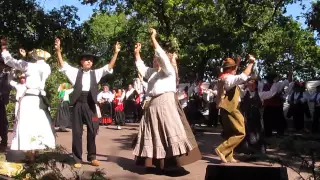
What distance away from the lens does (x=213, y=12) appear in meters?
29.0

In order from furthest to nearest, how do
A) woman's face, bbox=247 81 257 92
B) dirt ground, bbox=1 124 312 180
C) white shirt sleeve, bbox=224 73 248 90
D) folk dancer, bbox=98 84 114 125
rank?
folk dancer, bbox=98 84 114 125 < woman's face, bbox=247 81 257 92 < white shirt sleeve, bbox=224 73 248 90 < dirt ground, bbox=1 124 312 180

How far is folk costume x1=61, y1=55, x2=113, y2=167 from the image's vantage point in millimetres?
7648

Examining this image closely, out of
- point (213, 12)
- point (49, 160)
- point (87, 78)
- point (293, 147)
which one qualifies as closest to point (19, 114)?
point (87, 78)

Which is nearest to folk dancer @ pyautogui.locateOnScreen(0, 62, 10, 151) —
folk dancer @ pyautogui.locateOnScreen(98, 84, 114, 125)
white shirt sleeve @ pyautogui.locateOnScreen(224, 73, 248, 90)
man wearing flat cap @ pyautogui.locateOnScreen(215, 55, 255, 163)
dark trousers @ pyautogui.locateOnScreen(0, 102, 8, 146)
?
dark trousers @ pyautogui.locateOnScreen(0, 102, 8, 146)

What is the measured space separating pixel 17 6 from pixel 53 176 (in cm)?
697

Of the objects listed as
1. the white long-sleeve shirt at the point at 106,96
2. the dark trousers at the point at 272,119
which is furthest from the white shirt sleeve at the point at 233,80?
the white long-sleeve shirt at the point at 106,96

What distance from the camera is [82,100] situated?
7711 millimetres

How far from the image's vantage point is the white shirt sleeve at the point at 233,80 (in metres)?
7.36

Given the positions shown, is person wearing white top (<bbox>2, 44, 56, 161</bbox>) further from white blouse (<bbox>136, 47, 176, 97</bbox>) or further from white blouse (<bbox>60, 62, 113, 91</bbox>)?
white blouse (<bbox>136, 47, 176, 97</bbox>)

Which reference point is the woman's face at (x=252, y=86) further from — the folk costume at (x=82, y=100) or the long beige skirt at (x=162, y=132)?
the folk costume at (x=82, y=100)

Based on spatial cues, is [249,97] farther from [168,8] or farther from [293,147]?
[168,8]

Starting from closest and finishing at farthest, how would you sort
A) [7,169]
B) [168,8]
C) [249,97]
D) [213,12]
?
[7,169] → [249,97] → [168,8] → [213,12]

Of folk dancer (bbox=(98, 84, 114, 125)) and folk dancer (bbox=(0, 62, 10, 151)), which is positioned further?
folk dancer (bbox=(98, 84, 114, 125))

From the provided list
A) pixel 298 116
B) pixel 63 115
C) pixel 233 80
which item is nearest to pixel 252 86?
pixel 233 80
